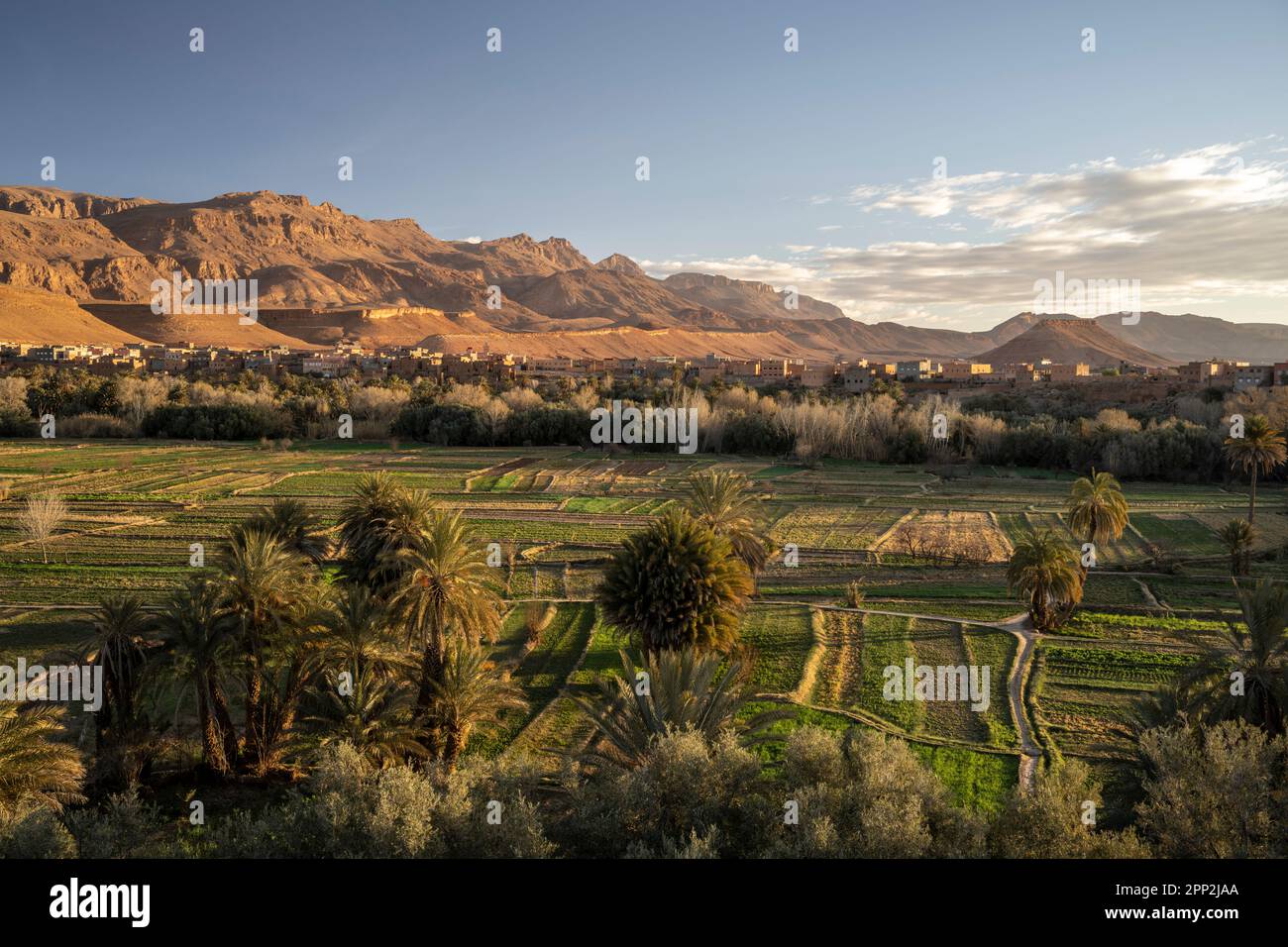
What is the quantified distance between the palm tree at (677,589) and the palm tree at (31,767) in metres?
9.00

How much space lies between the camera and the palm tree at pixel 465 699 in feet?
47.6

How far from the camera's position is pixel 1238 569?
87.0 ft

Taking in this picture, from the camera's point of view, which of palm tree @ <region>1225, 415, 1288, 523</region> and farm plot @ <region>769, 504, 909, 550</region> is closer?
farm plot @ <region>769, 504, 909, 550</region>

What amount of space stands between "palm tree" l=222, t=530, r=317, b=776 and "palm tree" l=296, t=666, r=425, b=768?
48 cm

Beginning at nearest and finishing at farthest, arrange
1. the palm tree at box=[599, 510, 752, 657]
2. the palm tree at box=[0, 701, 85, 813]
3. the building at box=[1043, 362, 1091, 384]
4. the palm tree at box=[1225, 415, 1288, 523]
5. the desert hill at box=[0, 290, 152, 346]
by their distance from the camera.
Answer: the palm tree at box=[0, 701, 85, 813] < the palm tree at box=[599, 510, 752, 657] < the palm tree at box=[1225, 415, 1288, 523] < the building at box=[1043, 362, 1091, 384] < the desert hill at box=[0, 290, 152, 346]

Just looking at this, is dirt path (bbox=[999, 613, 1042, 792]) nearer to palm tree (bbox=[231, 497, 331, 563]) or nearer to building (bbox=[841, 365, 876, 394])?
palm tree (bbox=[231, 497, 331, 563])

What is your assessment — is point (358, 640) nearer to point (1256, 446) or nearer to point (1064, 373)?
point (1256, 446)

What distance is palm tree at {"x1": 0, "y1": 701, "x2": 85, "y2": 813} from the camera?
10.6m

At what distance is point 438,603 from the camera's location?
1455 centimetres

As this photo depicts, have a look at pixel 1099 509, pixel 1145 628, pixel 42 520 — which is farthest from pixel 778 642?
pixel 42 520

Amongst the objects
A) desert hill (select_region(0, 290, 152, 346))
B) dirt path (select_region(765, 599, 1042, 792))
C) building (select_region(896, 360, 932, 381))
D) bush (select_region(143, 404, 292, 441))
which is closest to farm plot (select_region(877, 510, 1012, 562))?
dirt path (select_region(765, 599, 1042, 792))

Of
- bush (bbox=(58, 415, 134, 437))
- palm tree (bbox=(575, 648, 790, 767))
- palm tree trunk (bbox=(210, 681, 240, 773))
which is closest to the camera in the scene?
palm tree (bbox=(575, 648, 790, 767))
